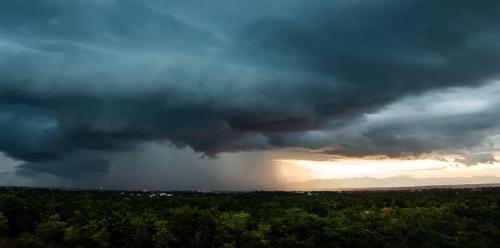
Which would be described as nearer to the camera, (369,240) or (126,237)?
(369,240)

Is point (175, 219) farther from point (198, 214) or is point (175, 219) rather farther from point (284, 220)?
point (284, 220)

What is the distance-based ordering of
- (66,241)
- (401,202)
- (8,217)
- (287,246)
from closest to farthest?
(287,246)
(66,241)
(8,217)
(401,202)

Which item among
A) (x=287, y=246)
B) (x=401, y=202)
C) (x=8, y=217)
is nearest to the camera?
(x=287, y=246)

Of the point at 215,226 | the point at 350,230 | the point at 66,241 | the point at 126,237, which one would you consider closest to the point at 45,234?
the point at 66,241

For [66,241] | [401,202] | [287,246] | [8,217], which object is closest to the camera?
[287,246]

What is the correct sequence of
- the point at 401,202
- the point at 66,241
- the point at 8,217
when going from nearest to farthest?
the point at 66,241 → the point at 8,217 → the point at 401,202

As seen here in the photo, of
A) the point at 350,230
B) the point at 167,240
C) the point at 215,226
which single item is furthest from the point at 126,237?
the point at 350,230

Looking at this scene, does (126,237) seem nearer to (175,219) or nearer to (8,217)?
(175,219)

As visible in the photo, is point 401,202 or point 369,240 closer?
point 369,240
